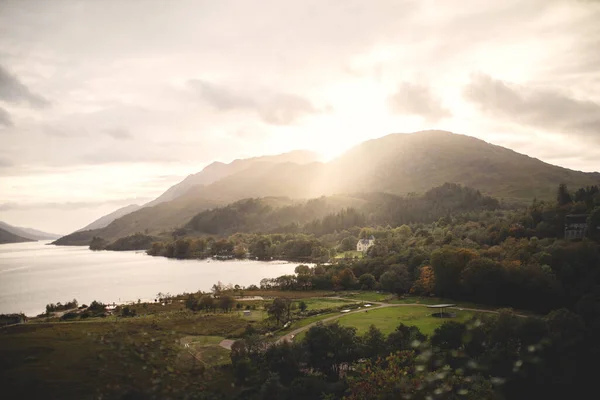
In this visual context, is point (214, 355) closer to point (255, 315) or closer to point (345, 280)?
point (255, 315)

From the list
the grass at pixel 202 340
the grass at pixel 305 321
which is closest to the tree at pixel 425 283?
the grass at pixel 305 321

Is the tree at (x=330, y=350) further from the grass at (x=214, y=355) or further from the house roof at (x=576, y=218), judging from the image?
the house roof at (x=576, y=218)

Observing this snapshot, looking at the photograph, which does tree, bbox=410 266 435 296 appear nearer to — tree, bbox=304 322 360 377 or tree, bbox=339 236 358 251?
tree, bbox=304 322 360 377

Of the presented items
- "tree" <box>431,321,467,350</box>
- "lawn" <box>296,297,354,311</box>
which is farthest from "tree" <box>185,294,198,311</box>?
"tree" <box>431,321,467,350</box>

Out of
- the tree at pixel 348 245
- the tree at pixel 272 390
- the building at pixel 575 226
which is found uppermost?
the building at pixel 575 226

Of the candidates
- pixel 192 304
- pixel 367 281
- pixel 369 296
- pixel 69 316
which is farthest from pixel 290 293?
pixel 69 316
